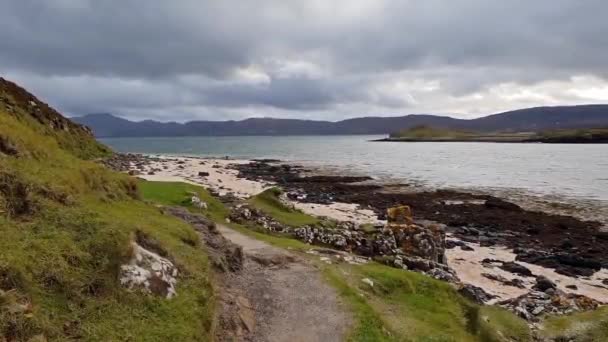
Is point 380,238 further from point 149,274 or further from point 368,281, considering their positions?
point 149,274

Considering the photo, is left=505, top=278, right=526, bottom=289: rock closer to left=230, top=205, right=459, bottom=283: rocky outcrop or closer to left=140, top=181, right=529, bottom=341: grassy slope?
left=230, top=205, right=459, bottom=283: rocky outcrop

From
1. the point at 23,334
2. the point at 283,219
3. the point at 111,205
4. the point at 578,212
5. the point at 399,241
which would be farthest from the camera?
the point at 578,212

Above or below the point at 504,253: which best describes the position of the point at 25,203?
above

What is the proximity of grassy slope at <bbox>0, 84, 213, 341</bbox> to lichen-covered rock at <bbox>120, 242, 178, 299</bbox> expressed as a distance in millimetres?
226

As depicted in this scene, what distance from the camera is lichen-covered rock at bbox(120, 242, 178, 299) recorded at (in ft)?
35.5

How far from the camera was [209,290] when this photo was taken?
12.6 metres

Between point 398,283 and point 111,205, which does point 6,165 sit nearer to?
point 111,205

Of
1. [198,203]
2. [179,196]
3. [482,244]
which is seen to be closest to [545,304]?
[482,244]

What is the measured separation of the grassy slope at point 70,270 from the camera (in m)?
8.98

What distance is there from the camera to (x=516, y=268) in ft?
94.4

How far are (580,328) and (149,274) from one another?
45.6ft

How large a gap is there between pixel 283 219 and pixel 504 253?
17965mm

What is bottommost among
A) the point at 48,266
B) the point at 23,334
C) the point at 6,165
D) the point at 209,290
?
the point at 209,290

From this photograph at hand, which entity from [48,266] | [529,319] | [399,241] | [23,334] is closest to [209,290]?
[48,266]
